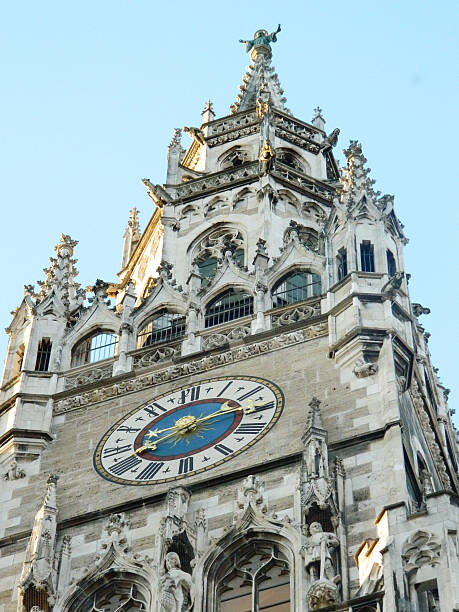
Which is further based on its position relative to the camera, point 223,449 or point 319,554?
point 223,449

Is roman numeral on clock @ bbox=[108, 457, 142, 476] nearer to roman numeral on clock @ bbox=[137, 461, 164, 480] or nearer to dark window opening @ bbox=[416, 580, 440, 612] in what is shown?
roman numeral on clock @ bbox=[137, 461, 164, 480]

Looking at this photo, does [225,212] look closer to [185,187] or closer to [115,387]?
[185,187]

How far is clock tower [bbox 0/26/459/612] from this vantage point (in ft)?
84.5

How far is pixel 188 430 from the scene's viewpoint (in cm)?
2958

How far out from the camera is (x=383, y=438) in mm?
27312

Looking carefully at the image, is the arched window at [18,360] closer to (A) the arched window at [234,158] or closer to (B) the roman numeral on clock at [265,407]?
(B) the roman numeral on clock at [265,407]

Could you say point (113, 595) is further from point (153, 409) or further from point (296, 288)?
point (296, 288)

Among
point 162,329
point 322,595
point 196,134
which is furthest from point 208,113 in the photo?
point 322,595

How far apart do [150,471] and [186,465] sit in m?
0.60

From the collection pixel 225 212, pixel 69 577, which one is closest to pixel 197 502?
pixel 69 577

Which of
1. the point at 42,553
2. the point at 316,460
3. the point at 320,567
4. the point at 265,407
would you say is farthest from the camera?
the point at 265,407

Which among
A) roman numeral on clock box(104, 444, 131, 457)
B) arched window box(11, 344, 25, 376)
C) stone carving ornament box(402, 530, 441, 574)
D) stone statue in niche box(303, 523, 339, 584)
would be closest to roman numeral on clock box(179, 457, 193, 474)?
roman numeral on clock box(104, 444, 131, 457)

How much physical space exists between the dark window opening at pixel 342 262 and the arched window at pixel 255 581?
6798 mm

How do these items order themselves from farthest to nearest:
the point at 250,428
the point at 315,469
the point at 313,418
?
1. the point at 250,428
2. the point at 313,418
3. the point at 315,469
